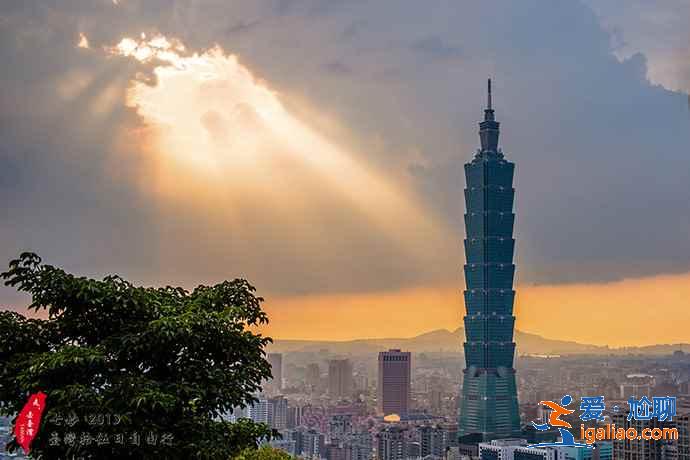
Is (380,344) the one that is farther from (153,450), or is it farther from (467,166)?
(153,450)

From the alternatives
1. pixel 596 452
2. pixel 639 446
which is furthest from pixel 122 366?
pixel 596 452

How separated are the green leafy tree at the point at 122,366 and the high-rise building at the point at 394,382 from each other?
126 ft

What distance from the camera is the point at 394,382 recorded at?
1633 inches

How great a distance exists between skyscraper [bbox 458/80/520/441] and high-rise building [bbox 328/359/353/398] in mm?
5119

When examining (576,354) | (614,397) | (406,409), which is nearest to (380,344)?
(406,409)

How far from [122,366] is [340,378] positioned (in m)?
37.9

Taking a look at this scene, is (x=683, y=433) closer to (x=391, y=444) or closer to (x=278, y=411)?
(x=391, y=444)

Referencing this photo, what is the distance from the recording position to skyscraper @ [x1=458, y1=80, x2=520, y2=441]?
3756 cm

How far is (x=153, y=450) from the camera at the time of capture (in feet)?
9.11

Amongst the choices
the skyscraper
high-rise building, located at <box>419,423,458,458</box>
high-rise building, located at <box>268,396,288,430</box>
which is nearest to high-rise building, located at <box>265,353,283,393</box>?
high-rise building, located at <box>268,396,288,430</box>

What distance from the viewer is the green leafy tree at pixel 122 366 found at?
2.67 m

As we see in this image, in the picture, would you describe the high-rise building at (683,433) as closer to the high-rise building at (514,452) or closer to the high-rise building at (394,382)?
the high-rise building at (514,452)

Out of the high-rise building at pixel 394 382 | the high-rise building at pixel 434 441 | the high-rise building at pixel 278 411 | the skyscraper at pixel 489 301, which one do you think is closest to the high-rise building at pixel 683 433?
the high-rise building at pixel 434 441

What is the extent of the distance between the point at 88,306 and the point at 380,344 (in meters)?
38.1
